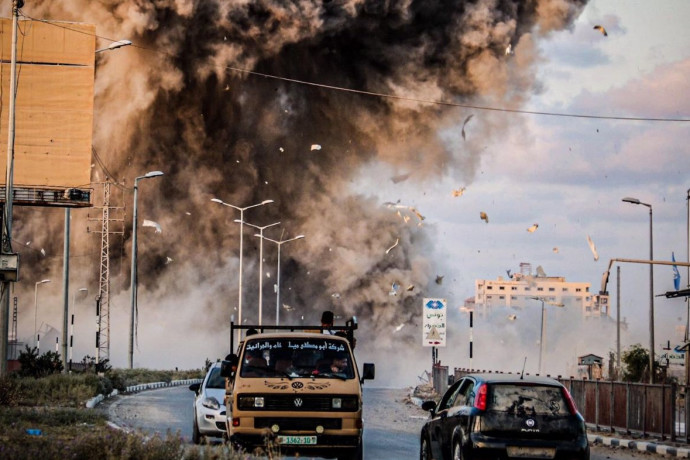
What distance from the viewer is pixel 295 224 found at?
110000mm

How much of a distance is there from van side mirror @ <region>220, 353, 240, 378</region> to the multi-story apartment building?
448 feet

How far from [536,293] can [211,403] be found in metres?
155

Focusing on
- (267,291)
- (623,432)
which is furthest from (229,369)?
(267,291)

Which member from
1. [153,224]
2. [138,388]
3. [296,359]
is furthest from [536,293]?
[296,359]

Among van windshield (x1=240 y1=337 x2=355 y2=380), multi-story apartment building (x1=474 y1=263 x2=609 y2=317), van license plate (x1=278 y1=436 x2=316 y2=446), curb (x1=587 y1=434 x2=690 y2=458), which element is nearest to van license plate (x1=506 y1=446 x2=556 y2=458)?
van license plate (x1=278 y1=436 x2=316 y2=446)

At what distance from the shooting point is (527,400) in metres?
14.7

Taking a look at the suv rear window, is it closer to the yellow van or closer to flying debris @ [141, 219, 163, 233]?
the yellow van

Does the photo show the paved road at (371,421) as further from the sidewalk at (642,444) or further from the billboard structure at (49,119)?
the billboard structure at (49,119)

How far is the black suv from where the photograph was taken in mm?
14289

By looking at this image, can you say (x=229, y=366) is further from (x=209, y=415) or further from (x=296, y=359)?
(x=209, y=415)

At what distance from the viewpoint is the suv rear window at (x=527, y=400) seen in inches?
572

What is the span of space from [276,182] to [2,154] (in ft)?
241

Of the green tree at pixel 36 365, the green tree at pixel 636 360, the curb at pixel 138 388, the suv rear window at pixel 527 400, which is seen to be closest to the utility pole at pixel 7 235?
the curb at pixel 138 388

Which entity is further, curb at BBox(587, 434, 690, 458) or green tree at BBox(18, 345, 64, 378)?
green tree at BBox(18, 345, 64, 378)
